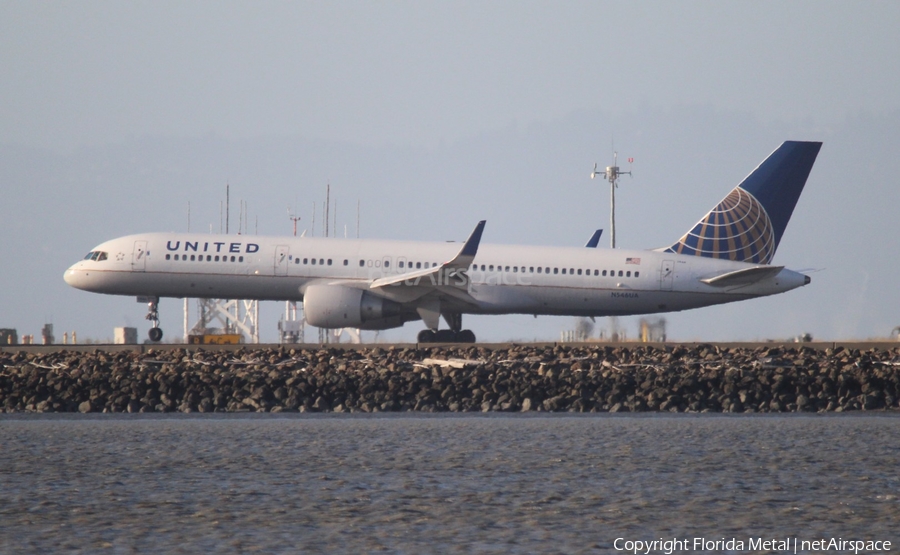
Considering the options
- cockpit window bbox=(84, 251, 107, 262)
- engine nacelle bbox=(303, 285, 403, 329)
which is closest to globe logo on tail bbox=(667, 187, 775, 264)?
engine nacelle bbox=(303, 285, 403, 329)

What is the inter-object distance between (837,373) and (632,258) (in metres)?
11.7

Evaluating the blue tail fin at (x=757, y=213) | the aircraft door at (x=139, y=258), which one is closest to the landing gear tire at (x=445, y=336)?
the blue tail fin at (x=757, y=213)

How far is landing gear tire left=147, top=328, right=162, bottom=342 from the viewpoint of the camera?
37469mm

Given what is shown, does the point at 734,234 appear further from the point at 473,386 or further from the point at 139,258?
the point at 139,258

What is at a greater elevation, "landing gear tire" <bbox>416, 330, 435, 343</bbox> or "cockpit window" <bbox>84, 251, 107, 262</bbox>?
"cockpit window" <bbox>84, 251, 107, 262</bbox>

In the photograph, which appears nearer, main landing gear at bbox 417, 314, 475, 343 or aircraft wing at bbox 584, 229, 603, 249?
main landing gear at bbox 417, 314, 475, 343

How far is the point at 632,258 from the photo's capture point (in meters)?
37.1

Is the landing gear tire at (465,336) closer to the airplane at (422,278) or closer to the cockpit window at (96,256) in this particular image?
the airplane at (422,278)

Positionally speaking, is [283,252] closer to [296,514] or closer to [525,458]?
[525,458]

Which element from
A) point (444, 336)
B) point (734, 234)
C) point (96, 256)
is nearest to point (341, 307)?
point (444, 336)

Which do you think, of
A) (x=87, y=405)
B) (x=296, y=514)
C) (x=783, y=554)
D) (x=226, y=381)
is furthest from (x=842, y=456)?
(x=87, y=405)

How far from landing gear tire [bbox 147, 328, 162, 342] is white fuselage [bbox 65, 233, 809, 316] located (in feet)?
4.39

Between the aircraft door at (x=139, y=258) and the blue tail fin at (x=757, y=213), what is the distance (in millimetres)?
16901

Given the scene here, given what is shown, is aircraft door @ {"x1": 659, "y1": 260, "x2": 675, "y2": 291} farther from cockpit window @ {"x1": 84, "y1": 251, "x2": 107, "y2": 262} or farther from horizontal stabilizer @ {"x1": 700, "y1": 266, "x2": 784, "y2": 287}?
cockpit window @ {"x1": 84, "y1": 251, "x2": 107, "y2": 262}
